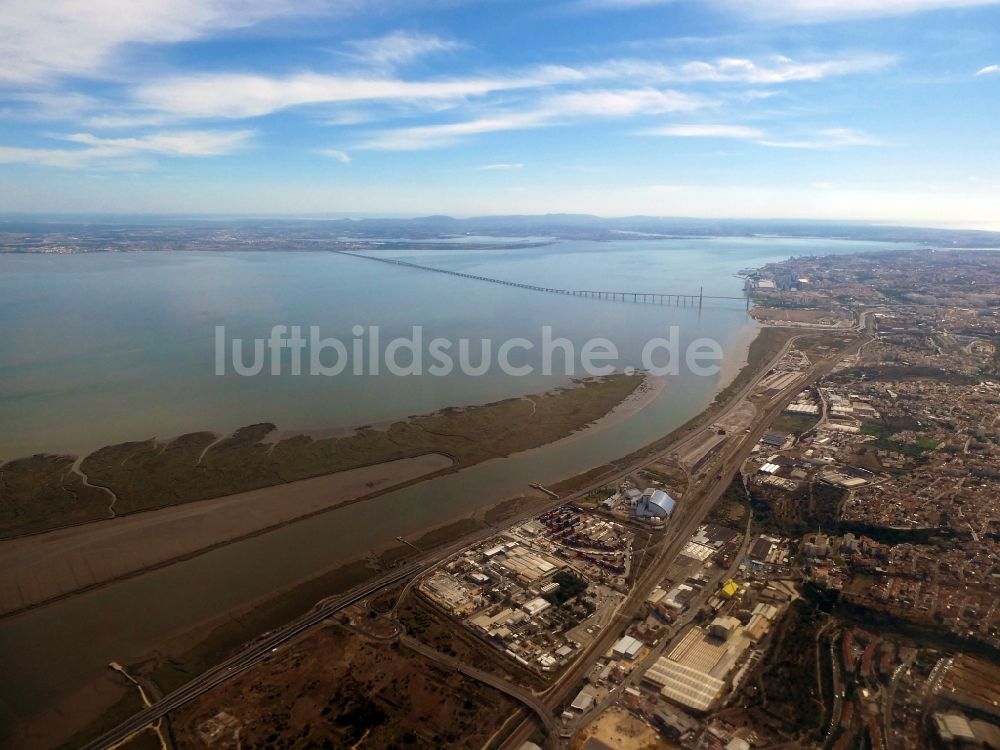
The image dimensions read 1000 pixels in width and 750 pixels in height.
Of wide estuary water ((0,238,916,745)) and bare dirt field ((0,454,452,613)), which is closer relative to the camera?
wide estuary water ((0,238,916,745))

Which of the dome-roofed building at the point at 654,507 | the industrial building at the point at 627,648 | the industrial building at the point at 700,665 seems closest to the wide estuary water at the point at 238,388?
the dome-roofed building at the point at 654,507

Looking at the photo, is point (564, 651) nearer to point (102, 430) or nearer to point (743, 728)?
point (743, 728)

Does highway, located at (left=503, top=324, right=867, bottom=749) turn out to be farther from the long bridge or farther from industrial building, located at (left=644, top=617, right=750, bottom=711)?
the long bridge

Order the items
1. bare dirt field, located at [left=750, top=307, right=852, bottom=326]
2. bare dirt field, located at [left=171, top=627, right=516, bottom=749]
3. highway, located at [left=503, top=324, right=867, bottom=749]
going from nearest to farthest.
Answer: bare dirt field, located at [left=171, top=627, right=516, bottom=749] → highway, located at [left=503, top=324, right=867, bottom=749] → bare dirt field, located at [left=750, top=307, right=852, bottom=326]

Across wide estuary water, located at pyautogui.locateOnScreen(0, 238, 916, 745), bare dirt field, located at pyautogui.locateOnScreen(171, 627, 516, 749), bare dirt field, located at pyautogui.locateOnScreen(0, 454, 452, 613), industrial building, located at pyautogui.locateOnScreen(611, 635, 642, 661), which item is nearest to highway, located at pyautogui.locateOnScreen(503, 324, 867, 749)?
industrial building, located at pyautogui.locateOnScreen(611, 635, 642, 661)

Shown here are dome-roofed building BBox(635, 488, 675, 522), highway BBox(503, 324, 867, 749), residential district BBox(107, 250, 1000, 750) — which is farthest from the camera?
dome-roofed building BBox(635, 488, 675, 522)

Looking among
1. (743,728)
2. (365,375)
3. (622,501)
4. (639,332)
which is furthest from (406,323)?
(743,728)

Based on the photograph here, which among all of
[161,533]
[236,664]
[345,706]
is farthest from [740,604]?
[161,533]
